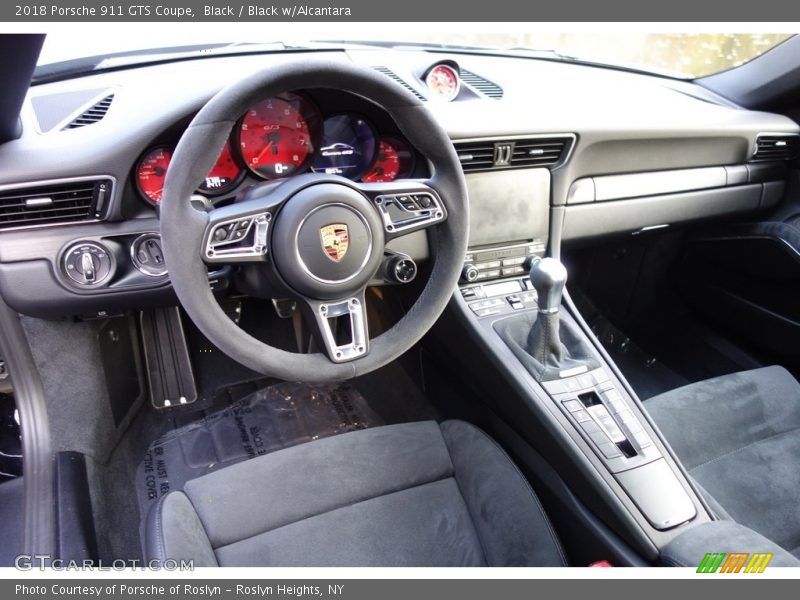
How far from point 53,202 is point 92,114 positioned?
0.24 m

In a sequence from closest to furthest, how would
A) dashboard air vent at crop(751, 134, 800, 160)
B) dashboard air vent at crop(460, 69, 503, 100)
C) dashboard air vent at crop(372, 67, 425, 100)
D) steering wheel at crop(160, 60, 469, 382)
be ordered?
steering wheel at crop(160, 60, 469, 382)
dashboard air vent at crop(372, 67, 425, 100)
dashboard air vent at crop(460, 69, 503, 100)
dashboard air vent at crop(751, 134, 800, 160)

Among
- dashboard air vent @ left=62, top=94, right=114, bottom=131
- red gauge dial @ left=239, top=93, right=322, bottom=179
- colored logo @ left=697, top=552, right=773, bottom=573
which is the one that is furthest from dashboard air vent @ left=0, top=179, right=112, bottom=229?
colored logo @ left=697, top=552, right=773, bottom=573

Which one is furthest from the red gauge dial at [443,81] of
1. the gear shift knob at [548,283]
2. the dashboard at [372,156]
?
the gear shift knob at [548,283]

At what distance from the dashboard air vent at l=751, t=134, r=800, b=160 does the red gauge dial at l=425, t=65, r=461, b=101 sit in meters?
1.29

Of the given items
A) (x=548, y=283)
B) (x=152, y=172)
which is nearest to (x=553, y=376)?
(x=548, y=283)

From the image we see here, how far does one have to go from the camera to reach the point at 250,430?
7.02 feet

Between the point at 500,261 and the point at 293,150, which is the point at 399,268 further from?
the point at 500,261

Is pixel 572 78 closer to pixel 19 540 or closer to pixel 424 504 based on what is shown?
pixel 424 504

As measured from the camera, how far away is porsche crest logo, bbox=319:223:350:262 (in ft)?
4.17

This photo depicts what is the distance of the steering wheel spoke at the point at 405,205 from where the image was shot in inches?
53.7

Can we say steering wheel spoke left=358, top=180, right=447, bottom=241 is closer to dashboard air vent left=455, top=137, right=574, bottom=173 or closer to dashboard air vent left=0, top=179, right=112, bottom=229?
dashboard air vent left=455, top=137, right=574, bottom=173

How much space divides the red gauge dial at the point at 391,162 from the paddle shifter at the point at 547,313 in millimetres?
444

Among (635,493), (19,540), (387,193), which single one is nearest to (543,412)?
(635,493)

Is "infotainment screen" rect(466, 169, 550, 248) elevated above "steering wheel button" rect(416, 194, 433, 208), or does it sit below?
below
